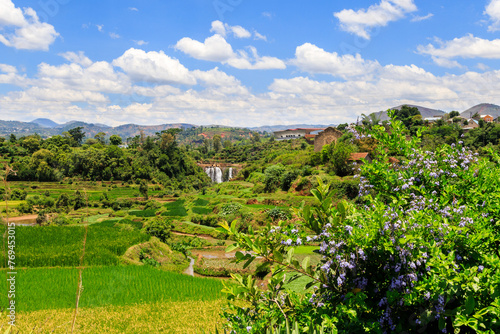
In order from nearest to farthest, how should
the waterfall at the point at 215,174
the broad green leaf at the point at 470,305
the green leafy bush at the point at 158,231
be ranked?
the broad green leaf at the point at 470,305, the green leafy bush at the point at 158,231, the waterfall at the point at 215,174

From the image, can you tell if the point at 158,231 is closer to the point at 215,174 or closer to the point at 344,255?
the point at 344,255

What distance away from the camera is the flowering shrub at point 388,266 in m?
2.20

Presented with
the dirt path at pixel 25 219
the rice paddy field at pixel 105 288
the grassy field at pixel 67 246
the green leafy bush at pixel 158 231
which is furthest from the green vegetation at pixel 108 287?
the dirt path at pixel 25 219

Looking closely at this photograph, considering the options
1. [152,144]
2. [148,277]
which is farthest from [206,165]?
[148,277]

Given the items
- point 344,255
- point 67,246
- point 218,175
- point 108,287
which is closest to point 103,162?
point 218,175

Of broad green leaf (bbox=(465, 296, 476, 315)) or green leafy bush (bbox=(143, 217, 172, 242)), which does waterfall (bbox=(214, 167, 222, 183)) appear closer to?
green leafy bush (bbox=(143, 217, 172, 242))

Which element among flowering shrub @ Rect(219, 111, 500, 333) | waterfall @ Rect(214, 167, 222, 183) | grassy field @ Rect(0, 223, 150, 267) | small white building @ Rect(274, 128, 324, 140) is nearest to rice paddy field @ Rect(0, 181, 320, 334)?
grassy field @ Rect(0, 223, 150, 267)

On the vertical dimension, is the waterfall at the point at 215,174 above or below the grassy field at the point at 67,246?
below

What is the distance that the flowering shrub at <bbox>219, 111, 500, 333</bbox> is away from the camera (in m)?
2.20

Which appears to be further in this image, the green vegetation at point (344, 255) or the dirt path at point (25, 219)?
the dirt path at point (25, 219)

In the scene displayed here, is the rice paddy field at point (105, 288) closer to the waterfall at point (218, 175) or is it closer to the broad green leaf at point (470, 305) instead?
the broad green leaf at point (470, 305)

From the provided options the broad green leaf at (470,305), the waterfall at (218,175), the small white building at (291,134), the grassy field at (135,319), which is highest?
the small white building at (291,134)

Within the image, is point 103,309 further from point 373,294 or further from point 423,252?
point 423,252

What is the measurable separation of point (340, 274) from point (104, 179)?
62.2 meters
